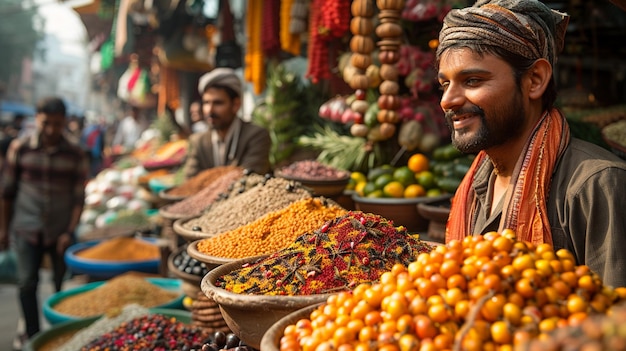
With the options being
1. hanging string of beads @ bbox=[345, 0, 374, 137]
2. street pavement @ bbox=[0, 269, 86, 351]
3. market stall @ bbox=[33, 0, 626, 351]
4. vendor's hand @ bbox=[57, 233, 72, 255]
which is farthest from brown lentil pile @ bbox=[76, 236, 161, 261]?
hanging string of beads @ bbox=[345, 0, 374, 137]

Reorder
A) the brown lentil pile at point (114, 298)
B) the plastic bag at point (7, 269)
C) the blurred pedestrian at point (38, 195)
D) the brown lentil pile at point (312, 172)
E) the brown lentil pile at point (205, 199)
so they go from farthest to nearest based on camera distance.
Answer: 1. the plastic bag at point (7, 269)
2. the blurred pedestrian at point (38, 195)
3. the brown lentil pile at point (114, 298)
4. the brown lentil pile at point (312, 172)
5. the brown lentil pile at point (205, 199)

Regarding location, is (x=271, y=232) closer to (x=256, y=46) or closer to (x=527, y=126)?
(x=527, y=126)

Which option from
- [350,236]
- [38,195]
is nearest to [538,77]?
[350,236]

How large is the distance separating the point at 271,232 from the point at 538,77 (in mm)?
1025

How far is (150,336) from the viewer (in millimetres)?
2758

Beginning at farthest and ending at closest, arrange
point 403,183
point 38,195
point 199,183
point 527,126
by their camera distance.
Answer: point 38,195 → point 199,183 → point 403,183 → point 527,126

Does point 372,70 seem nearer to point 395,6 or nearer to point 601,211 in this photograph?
point 395,6

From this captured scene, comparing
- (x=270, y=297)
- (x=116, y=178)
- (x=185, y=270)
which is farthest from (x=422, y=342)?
(x=116, y=178)

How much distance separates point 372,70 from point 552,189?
107 inches

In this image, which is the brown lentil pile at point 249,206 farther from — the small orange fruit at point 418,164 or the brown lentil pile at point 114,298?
the brown lentil pile at point 114,298

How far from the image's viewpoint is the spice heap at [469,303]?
94cm

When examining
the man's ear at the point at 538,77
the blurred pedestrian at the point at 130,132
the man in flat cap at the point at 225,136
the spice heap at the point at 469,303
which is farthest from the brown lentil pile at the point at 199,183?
the blurred pedestrian at the point at 130,132

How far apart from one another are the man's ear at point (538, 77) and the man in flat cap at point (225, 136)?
278 cm

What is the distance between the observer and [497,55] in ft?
4.95
